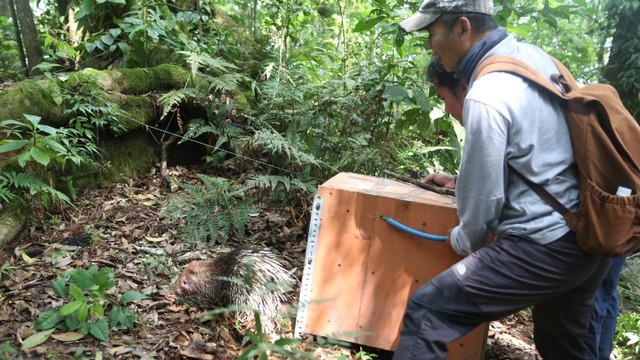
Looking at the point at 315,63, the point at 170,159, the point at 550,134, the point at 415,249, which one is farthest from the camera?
the point at 315,63

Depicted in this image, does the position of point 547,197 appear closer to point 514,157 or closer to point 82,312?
point 514,157

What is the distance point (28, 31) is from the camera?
22.4ft

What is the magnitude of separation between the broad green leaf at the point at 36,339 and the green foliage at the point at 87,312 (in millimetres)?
40

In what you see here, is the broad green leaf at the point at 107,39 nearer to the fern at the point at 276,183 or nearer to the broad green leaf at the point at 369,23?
the fern at the point at 276,183

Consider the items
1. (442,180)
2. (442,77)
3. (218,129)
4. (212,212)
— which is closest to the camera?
(442,77)

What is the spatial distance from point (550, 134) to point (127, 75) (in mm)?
4599

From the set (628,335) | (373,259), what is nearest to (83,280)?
(373,259)

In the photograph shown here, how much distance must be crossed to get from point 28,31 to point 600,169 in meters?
7.40

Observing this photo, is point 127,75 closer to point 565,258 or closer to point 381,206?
point 381,206

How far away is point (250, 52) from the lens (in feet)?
20.6

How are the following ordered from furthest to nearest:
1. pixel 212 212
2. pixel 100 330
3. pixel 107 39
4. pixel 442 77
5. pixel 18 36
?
1. pixel 18 36
2. pixel 107 39
3. pixel 212 212
4. pixel 100 330
5. pixel 442 77

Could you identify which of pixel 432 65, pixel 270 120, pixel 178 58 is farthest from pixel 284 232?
A: pixel 178 58

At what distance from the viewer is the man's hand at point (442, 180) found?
124 inches

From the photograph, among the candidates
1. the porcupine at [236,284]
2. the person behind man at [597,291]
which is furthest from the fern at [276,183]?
the person behind man at [597,291]
